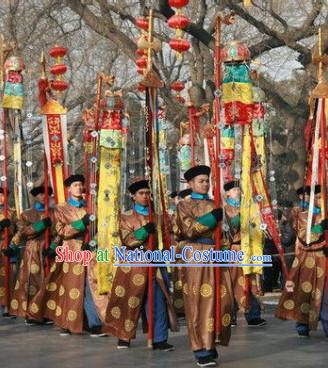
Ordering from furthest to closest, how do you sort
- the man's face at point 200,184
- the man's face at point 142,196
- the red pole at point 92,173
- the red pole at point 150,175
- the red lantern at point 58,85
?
the red lantern at point 58,85 < the red pole at point 92,173 < the man's face at point 142,196 < the red pole at point 150,175 < the man's face at point 200,184

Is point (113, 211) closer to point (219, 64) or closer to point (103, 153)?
point (103, 153)

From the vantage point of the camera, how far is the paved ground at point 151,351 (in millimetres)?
7871

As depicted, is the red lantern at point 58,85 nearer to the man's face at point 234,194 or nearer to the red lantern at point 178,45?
the man's face at point 234,194

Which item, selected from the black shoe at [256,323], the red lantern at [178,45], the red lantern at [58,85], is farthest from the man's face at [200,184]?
the red lantern at [58,85]

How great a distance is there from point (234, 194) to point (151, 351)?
2.36 meters

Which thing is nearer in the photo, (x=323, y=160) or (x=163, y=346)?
(x=163, y=346)

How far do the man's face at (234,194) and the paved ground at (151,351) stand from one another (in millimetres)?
1429

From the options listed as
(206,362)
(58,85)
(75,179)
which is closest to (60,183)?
(75,179)

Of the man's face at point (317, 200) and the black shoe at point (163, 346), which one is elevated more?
the man's face at point (317, 200)

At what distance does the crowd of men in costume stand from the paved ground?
18 cm

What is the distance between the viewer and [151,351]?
8.48 m

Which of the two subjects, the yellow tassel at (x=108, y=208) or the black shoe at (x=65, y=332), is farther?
the black shoe at (x=65, y=332)

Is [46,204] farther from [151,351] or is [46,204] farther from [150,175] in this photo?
[151,351]

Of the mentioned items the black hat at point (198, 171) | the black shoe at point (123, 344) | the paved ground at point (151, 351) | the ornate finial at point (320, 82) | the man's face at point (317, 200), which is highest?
the ornate finial at point (320, 82)
